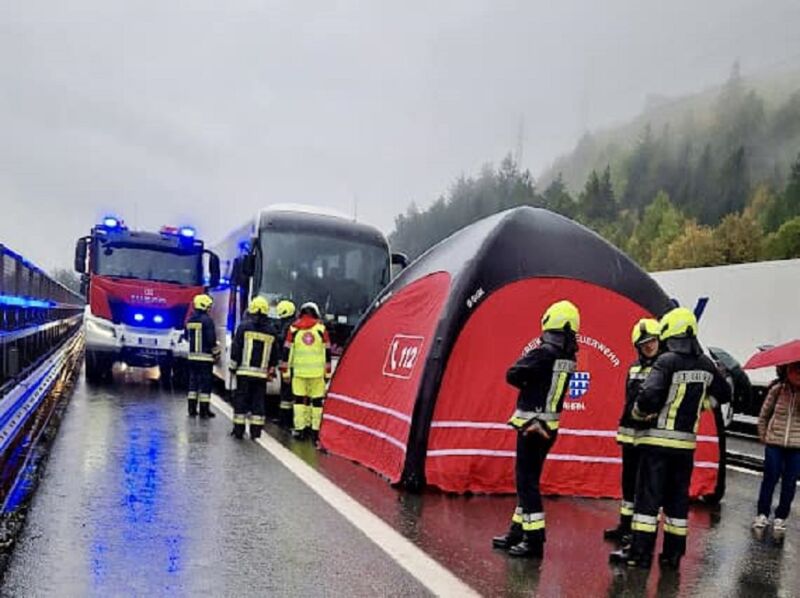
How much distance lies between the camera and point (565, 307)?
5.98 metres

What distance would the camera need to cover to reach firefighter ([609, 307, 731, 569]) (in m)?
5.64

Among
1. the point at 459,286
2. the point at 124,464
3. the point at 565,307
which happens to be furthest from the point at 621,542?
the point at 124,464

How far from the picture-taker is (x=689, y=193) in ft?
239

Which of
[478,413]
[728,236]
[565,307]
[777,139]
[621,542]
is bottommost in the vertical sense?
[621,542]

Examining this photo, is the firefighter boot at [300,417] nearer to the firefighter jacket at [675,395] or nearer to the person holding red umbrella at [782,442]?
the person holding red umbrella at [782,442]

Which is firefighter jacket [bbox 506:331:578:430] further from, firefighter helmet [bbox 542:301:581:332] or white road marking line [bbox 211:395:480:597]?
white road marking line [bbox 211:395:480:597]

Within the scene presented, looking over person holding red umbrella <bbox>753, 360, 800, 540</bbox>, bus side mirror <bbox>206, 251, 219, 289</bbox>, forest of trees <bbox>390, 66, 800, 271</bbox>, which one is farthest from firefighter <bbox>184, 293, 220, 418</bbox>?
forest of trees <bbox>390, 66, 800, 271</bbox>

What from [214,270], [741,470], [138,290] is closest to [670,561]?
[741,470]

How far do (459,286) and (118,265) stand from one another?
36.0ft

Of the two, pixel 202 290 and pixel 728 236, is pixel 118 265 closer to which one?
pixel 202 290

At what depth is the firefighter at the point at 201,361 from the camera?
12.1 meters

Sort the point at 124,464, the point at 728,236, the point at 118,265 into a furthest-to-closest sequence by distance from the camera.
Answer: the point at 728,236 → the point at 118,265 → the point at 124,464

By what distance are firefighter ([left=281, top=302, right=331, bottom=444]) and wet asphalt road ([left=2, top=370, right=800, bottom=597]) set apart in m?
1.72

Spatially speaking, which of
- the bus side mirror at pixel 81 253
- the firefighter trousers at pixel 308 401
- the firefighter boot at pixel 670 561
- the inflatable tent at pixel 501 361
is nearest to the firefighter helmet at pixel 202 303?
the firefighter trousers at pixel 308 401
